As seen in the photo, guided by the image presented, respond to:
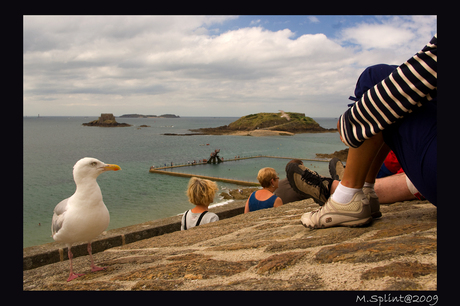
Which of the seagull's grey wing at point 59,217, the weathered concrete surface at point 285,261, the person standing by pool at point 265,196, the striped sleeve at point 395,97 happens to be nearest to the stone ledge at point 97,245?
the weathered concrete surface at point 285,261

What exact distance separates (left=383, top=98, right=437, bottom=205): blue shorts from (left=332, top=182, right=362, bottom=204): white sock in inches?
17.9

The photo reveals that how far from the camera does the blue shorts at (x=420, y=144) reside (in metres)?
1.61

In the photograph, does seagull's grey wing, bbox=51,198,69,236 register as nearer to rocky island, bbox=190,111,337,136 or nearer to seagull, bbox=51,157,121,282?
seagull, bbox=51,157,121,282

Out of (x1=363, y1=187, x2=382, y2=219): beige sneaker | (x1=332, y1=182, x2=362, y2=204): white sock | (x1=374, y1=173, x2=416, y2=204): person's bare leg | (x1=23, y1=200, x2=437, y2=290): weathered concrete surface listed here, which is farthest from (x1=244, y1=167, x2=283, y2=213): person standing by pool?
(x1=332, y1=182, x2=362, y2=204): white sock

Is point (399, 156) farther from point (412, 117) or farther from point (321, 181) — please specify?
point (321, 181)

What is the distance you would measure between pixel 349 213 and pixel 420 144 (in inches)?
30.8

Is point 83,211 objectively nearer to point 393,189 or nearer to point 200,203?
point 200,203

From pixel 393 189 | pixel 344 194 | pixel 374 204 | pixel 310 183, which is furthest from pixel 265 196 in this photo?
pixel 344 194

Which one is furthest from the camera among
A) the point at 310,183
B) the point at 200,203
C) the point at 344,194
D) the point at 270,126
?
the point at 270,126

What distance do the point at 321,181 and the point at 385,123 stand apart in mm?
1246

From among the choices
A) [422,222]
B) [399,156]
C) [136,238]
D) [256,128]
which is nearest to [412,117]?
[399,156]

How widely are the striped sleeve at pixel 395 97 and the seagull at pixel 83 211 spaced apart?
1686 mm

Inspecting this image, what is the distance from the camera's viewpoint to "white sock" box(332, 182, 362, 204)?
2.21 m

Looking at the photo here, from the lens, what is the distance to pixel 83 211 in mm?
2279
